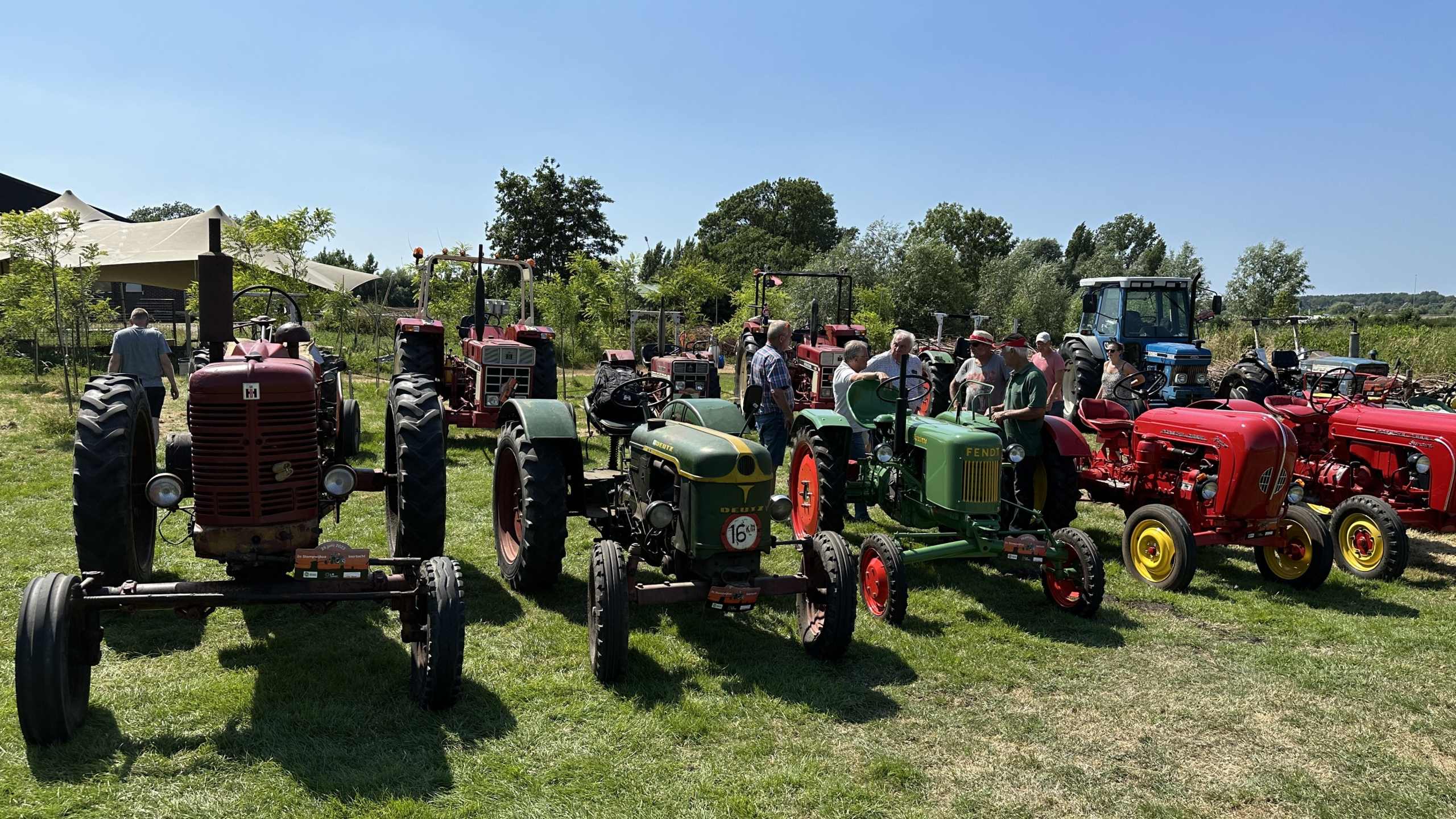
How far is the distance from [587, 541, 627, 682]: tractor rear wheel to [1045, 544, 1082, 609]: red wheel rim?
8.59ft

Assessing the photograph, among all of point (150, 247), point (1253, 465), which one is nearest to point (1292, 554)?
point (1253, 465)

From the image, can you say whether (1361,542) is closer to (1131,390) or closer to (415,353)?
(1131,390)

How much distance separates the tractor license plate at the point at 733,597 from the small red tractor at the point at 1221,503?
3.11 meters

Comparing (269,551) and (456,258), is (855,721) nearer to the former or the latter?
(269,551)

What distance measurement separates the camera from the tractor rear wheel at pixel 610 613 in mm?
3998

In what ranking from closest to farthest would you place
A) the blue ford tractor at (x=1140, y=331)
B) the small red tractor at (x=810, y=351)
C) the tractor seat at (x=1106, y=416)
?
the tractor seat at (x=1106, y=416)
the small red tractor at (x=810, y=351)
the blue ford tractor at (x=1140, y=331)

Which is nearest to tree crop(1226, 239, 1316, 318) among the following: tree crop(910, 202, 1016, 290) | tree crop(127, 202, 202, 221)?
tree crop(910, 202, 1016, 290)

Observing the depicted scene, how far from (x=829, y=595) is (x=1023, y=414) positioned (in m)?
2.67

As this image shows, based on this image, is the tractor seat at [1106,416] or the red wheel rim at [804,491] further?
the tractor seat at [1106,416]

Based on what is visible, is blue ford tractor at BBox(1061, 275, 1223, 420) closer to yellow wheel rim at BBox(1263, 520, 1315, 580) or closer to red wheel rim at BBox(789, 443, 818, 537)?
yellow wheel rim at BBox(1263, 520, 1315, 580)

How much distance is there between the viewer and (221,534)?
380 cm

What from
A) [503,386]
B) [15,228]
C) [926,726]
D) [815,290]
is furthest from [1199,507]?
[815,290]

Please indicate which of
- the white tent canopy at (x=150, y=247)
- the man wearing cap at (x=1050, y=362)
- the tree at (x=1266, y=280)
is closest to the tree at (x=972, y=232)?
the tree at (x=1266, y=280)

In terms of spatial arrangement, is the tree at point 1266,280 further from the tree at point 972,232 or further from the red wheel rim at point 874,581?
the red wheel rim at point 874,581
